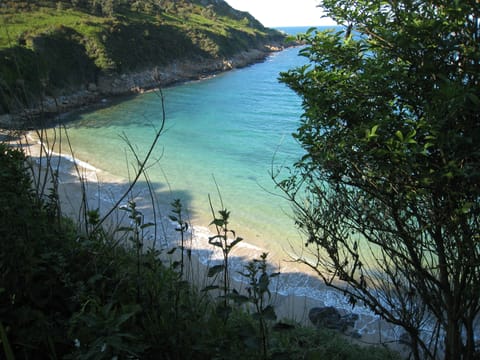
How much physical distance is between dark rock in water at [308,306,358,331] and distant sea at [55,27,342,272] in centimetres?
166

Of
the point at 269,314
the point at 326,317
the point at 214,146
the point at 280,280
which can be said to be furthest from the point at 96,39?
the point at 269,314

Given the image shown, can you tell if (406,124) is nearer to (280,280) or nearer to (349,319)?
(349,319)

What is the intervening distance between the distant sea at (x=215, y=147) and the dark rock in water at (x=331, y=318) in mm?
1658

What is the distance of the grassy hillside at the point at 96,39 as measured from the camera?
3291cm

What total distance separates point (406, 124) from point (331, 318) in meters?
6.74

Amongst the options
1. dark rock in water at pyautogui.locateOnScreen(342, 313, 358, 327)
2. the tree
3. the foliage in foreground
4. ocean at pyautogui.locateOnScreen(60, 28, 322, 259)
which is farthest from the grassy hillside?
the tree

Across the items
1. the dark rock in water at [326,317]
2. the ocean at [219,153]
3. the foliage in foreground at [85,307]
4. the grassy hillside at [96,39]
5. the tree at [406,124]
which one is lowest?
the dark rock in water at [326,317]

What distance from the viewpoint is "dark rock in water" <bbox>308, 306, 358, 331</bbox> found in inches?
325

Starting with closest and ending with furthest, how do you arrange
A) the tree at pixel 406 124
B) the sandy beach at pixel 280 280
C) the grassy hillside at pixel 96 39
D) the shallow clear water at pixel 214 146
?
the tree at pixel 406 124 < the sandy beach at pixel 280 280 < the shallow clear water at pixel 214 146 < the grassy hillside at pixel 96 39

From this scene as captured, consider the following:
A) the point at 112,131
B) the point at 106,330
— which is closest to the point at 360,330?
the point at 106,330

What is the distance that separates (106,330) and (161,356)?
28.3 inches

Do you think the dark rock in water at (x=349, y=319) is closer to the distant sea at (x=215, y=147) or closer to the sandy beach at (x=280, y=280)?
the sandy beach at (x=280, y=280)

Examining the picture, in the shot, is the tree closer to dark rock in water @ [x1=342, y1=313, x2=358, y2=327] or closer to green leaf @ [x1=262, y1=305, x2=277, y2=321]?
green leaf @ [x1=262, y1=305, x2=277, y2=321]

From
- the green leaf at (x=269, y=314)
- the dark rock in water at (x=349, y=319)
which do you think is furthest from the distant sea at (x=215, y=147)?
the green leaf at (x=269, y=314)
